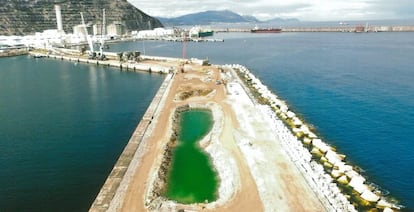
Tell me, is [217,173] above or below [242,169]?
below

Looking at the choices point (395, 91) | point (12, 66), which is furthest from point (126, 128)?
point (12, 66)

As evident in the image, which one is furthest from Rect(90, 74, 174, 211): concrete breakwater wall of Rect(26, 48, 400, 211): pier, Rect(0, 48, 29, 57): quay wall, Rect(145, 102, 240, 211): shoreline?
Rect(0, 48, 29, 57): quay wall

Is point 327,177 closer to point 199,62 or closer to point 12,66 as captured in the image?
point 199,62

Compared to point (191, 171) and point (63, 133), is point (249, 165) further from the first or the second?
point (63, 133)

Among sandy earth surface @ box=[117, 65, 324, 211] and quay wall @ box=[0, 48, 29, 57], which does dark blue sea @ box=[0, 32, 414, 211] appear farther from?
quay wall @ box=[0, 48, 29, 57]

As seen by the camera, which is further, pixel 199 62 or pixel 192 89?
pixel 199 62

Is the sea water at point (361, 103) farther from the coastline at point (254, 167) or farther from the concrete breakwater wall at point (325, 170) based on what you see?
the coastline at point (254, 167)

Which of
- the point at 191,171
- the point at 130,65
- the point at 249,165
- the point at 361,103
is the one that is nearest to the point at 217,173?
the point at 191,171
